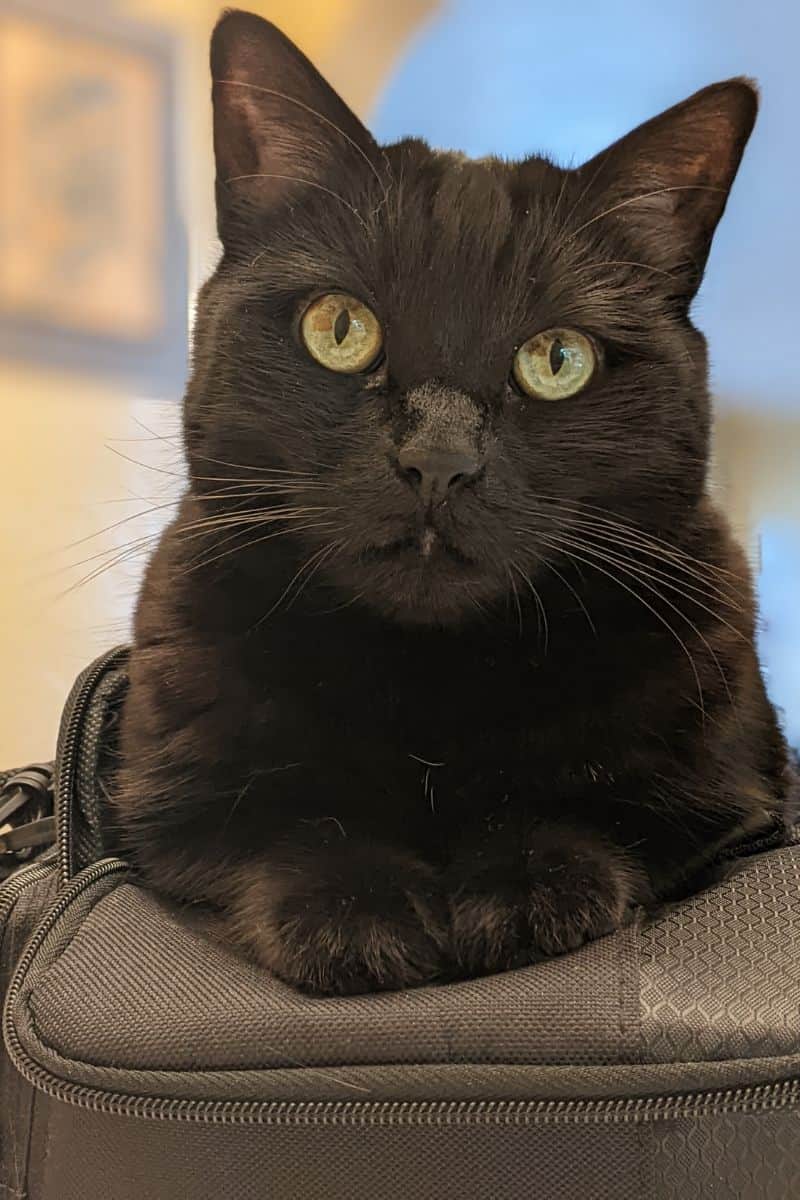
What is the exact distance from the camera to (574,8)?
1290mm

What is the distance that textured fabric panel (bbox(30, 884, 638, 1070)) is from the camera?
0.46 m

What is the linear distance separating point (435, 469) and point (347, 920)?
230mm

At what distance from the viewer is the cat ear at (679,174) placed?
66 centimetres

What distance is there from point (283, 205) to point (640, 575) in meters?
0.33

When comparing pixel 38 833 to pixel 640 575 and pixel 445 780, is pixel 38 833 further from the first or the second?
pixel 640 575

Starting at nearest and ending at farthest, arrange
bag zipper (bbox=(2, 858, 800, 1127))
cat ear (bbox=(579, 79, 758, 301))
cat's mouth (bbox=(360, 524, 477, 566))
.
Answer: bag zipper (bbox=(2, 858, 800, 1127)), cat's mouth (bbox=(360, 524, 477, 566)), cat ear (bbox=(579, 79, 758, 301))

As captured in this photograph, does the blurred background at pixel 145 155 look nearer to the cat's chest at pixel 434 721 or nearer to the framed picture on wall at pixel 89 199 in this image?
the framed picture on wall at pixel 89 199

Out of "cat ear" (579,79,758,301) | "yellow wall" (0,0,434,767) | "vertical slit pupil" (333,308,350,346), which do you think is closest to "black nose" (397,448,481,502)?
"vertical slit pupil" (333,308,350,346)

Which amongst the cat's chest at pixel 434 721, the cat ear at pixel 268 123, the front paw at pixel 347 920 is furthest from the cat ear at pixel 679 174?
the front paw at pixel 347 920

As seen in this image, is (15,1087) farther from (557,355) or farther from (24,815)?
(557,355)

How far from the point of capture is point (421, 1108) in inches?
18.2

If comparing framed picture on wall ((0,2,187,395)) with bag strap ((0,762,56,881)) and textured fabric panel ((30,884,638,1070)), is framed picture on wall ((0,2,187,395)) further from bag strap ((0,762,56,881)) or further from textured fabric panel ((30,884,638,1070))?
textured fabric panel ((30,884,638,1070))

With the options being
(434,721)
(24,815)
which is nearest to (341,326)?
(434,721)

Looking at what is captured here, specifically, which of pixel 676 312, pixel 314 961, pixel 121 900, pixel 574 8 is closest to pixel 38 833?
pixel 121 900
